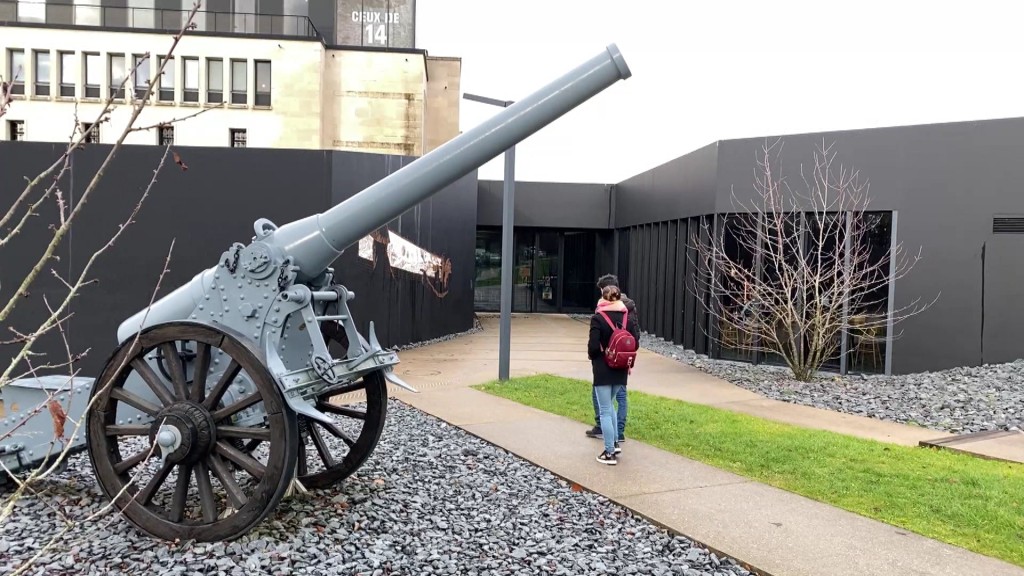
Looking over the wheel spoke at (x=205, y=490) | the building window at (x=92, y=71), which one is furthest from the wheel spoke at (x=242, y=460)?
the building window at (x=92, y=71)

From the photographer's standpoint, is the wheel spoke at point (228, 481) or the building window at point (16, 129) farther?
the building window at point (16, 129)

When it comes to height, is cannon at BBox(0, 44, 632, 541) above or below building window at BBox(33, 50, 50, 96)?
below

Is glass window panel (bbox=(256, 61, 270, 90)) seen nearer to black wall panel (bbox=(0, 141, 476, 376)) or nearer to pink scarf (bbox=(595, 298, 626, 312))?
black wall panel (bbox=(0, 141, 476, 376))

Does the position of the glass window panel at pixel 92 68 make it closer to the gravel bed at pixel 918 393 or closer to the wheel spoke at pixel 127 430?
the gravel bed at pixel 918 393

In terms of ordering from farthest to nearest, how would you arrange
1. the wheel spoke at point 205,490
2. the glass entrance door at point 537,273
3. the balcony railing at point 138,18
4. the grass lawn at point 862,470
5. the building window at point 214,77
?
the balcony railing at point 138,18 → the building window at point 214,77 → the glass entrance door at point 537,273 → the grass lawn at point 862,470 → the wheel spoke at point 205,490

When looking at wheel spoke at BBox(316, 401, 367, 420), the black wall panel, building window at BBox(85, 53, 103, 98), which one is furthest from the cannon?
building window at BBox(85, 53, 103, 98)

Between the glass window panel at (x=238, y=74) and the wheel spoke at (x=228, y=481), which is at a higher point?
the glass window panel at (x=238, y=74)

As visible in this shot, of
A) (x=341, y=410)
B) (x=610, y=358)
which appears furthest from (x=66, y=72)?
(x=610, y=358)

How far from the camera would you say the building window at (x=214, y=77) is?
35.0 m

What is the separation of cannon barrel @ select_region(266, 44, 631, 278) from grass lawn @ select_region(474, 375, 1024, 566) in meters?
3.41

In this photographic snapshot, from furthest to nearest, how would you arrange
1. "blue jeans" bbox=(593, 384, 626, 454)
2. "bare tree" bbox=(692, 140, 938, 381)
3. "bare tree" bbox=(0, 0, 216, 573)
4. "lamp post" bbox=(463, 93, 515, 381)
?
1. "bare tree" bbox=(692, 140, 938, 381)
2. "lamp post" bbox=(463, 93, 515, 381)
3. "blue jeans" bbox=(593, 384, 626, 454)
4. "bare tree" bbox=(0, 0, 216, 573)

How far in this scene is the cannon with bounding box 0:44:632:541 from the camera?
4.05m

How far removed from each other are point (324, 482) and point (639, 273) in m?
15.3

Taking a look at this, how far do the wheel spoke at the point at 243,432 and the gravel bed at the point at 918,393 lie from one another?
716 cm
